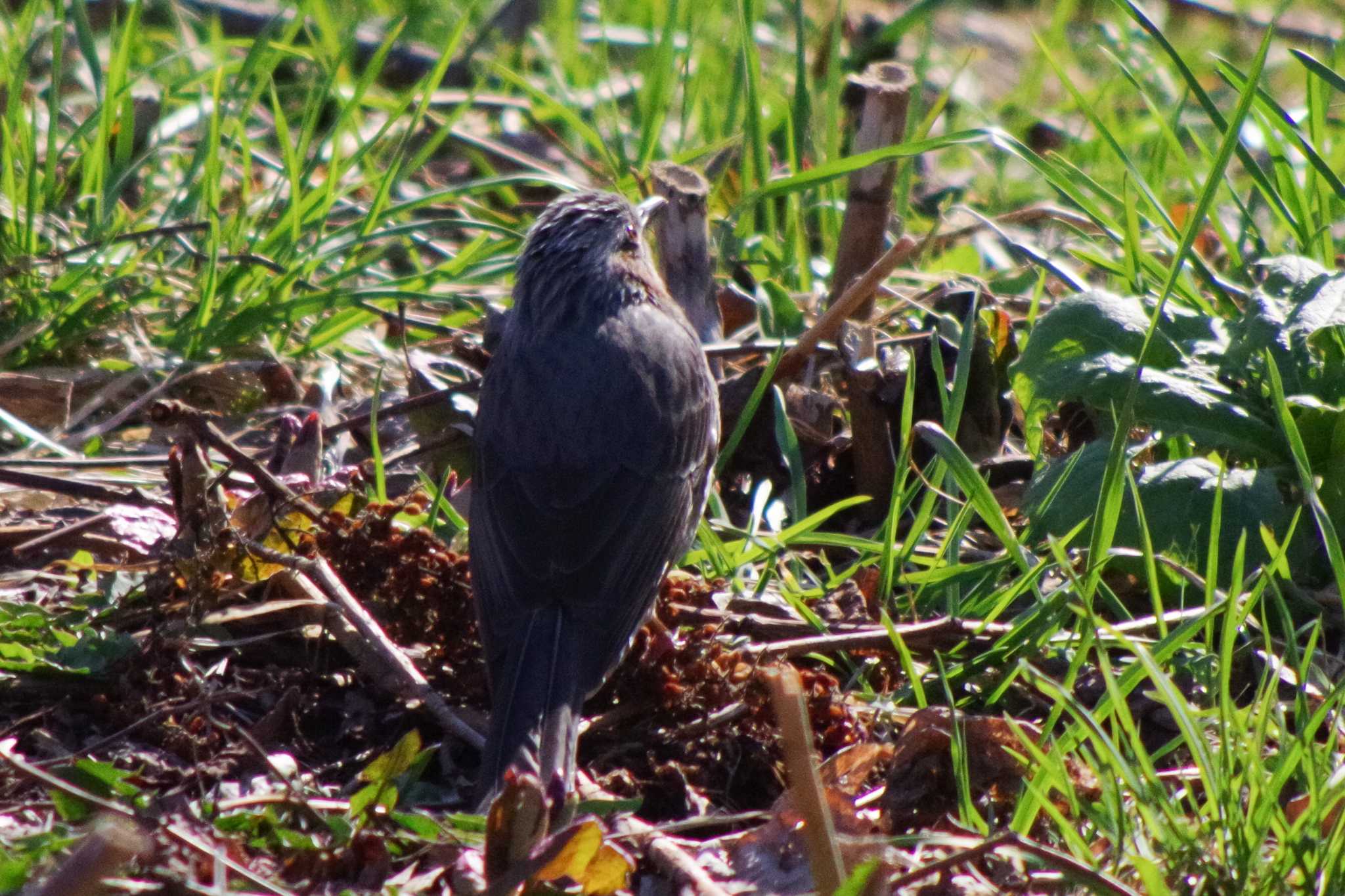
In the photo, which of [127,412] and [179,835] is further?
[127,412]

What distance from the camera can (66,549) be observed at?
13.9ft

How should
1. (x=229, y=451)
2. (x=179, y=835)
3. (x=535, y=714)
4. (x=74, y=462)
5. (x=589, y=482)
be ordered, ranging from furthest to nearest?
(x=74, y=462), (x=589, y=482), (x=229, y=451), (x=535, y=714), (x=179, y=835)

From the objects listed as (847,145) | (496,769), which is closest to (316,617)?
(496,769)

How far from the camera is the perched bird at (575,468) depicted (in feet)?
11.7

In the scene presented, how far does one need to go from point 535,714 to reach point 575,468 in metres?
1.03

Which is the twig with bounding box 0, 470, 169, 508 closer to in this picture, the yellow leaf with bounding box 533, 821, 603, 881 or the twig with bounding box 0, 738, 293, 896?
the twig with bounding box 0, 738, 293, 896

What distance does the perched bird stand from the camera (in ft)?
11.7

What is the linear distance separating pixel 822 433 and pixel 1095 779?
1.88m

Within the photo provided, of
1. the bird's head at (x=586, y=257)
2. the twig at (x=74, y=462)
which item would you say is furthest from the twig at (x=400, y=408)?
the twig at (x=74, y=462)

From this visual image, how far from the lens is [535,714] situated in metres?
3.39

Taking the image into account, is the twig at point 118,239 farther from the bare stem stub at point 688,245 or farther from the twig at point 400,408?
the bare stem stub at point 688,245

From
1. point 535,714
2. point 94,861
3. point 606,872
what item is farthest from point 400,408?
point 94,861

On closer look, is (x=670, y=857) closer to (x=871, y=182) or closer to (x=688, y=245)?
(x=688, y=245)

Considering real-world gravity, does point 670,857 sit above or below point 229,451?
below
